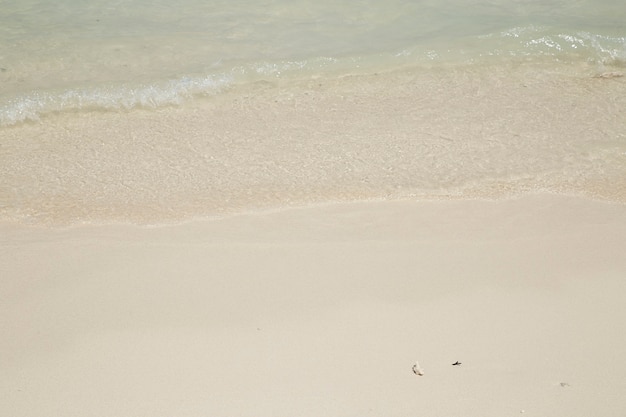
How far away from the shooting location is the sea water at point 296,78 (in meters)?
4.55

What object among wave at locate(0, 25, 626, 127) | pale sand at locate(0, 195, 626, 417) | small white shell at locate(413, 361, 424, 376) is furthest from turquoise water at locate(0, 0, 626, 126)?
small white shell at locate(413, 361, 424, 376)

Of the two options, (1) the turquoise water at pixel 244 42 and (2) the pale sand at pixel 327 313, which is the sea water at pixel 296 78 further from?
(2) the pale sand at pixel 327 313

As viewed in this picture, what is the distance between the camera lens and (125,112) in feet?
18.3

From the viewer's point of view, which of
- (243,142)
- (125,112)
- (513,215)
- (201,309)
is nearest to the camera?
(201,309)

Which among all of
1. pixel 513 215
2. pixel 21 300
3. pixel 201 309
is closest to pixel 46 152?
pixel 21 300

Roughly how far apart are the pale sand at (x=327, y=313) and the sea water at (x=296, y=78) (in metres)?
0.36

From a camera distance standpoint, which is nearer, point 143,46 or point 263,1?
point 143,46

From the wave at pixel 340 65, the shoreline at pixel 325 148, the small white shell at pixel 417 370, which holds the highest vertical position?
the wave at pixel 340 65

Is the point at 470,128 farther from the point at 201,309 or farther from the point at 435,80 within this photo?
the point at 201,309

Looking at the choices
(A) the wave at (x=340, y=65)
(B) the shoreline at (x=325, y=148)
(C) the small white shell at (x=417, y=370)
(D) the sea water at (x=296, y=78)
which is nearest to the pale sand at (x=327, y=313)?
(C) the small white shell at (x=417, y=370)

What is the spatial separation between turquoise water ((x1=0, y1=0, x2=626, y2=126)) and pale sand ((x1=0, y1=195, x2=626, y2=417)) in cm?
203

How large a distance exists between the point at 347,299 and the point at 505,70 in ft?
10.2

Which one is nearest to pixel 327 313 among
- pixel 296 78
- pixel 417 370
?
pixel 417 370

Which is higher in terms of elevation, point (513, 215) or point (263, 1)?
point (263, 1)
